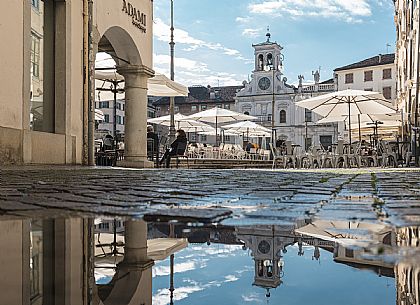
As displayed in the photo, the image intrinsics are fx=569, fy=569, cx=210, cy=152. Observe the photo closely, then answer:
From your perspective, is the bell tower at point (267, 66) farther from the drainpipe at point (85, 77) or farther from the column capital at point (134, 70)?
the drainpipe at point (85, 77)

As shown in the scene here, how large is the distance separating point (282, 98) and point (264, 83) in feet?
8.67

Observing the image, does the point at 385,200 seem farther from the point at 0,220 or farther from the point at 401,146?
the point at 401,146

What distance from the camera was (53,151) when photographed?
32.6 feet

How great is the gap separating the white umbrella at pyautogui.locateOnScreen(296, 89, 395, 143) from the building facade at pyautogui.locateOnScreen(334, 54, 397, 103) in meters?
43.0

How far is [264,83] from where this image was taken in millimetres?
63469

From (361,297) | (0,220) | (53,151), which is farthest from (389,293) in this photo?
(53,151)

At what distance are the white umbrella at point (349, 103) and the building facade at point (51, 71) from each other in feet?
23.6

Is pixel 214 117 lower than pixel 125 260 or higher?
higher

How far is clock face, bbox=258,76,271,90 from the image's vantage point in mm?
63219

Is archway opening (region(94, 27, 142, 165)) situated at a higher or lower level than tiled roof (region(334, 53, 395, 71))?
lower

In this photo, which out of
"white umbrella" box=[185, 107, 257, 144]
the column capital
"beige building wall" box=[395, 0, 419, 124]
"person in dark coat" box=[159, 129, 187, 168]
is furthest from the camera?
"white umbrella" box=[185, 107, 257, 144]

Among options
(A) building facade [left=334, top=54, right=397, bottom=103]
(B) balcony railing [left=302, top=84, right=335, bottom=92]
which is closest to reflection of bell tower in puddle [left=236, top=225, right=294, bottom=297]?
(B) balcony railing [left=302, top=84, right=335, bottom=92]

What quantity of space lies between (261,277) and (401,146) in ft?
79.0

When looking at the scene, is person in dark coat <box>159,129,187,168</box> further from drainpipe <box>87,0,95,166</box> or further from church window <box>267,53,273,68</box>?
church window <box>267,53,273,68</box>
